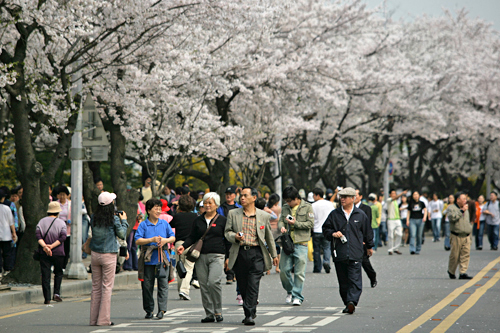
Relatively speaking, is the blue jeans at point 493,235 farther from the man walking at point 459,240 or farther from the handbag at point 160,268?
the handbag at point 160,268

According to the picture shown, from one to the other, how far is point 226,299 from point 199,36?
7.28 meters

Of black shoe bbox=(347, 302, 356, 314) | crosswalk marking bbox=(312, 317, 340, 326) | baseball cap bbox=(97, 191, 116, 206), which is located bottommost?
crosswalk marking bbox=(312, 317, 340, 326)

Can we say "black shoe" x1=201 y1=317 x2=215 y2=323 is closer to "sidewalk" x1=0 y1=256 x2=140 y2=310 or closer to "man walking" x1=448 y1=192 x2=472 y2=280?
"sidewalk" x1=0 y1=256 x2=140 y2=310

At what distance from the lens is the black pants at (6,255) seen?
48.9 ft

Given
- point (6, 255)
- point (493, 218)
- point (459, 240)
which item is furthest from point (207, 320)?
point (493, 218)

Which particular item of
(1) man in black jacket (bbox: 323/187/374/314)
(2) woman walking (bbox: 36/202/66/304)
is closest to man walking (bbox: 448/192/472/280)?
(1) man in black jacket (bbox: 323/187/374/314)

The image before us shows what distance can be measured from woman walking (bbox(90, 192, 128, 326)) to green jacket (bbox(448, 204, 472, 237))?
7.65 meters

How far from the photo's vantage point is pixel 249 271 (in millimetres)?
9312

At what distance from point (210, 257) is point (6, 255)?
23.5 ft

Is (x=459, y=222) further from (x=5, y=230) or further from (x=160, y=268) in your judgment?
(x=5, y=230)

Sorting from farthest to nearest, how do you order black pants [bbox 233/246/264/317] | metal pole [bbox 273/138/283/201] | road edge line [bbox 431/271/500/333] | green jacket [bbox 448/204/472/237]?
metal pole [bbox 273/138/283/201]
green jacket [bbox 448/204/472/237]
black pants [bbox 233/246/264/317]
road edge line [bbox 431/271/500/333]

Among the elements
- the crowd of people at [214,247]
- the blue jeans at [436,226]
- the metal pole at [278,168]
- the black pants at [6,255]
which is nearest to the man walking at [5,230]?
the black pants at [6,255]

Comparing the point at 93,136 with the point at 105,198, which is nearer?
the point at 105,198

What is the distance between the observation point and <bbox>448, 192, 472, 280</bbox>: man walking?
48.0 feet
